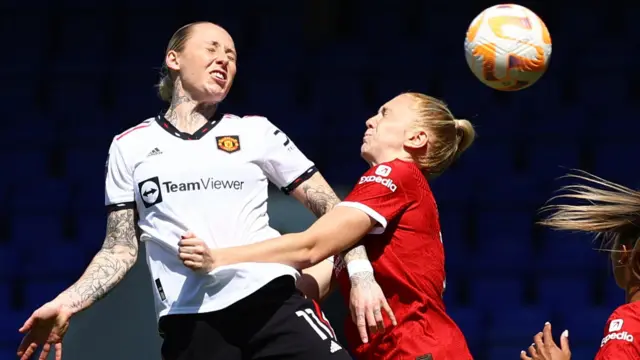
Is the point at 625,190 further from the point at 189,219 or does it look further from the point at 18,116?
the point at 18,116

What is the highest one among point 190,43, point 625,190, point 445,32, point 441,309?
point 445,32

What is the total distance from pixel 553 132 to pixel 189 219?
5.14 m

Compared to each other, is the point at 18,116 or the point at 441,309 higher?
the point at 18,116

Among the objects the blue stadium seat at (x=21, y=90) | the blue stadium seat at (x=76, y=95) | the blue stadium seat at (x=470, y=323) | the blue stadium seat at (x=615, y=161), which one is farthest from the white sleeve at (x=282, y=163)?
the blue stadium seat at (x=21, y=90)

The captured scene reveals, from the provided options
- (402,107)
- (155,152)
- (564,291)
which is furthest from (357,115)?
(155,152)

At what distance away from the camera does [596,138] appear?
26.6 ft

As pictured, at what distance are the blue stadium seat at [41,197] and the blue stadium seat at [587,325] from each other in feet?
12.2

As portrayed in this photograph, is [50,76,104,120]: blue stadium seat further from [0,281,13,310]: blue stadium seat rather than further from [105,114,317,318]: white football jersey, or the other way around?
[105,114,317,318]: white football jersey

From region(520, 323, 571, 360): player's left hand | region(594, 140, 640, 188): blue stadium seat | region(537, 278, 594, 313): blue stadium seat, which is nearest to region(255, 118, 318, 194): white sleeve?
region(520, 323, 571, 360): player's left hand

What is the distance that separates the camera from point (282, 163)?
3703 millimetres

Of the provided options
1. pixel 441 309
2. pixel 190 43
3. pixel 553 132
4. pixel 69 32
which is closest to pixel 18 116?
pixel 69 32

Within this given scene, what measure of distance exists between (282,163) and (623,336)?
1241 millimetres

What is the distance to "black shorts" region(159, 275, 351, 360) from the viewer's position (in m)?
3.36

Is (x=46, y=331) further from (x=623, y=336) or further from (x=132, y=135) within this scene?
(x=623, y=336)
